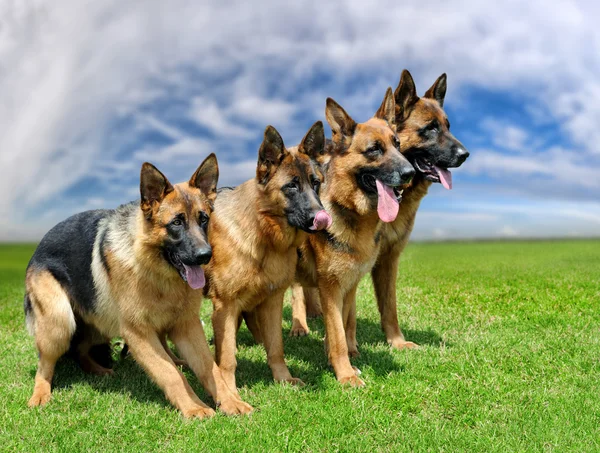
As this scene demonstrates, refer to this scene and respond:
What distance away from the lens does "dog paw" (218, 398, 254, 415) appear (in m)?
5.44

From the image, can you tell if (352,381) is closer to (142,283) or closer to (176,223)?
→ (142,283)

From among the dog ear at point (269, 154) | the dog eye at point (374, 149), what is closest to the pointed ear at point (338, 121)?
the dog eye at point (374, 149)

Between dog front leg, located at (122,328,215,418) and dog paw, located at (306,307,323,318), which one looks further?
dog paw, located at (306,307,323,318)

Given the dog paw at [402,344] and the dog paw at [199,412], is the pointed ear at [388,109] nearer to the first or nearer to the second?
the dog paw at [402,344]

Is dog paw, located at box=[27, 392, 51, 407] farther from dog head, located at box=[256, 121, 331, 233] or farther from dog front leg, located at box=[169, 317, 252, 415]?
dog head, located at box=[256, 121, 331, 233]

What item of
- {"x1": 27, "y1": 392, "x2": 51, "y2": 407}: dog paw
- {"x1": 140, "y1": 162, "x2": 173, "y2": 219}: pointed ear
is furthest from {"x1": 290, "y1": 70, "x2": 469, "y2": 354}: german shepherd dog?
{"x1": 27, "y1": 392, "x2": 51, "y2": 407}: dog paw

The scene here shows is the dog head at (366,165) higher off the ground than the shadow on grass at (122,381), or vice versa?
the dog head at (366,165)

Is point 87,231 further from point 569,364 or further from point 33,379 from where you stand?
point 569,364

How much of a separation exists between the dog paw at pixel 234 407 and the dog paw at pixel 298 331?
326 centimetres

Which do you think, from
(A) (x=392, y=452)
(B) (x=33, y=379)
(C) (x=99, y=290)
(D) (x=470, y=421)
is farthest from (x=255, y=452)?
(B) (x=33, y=379)

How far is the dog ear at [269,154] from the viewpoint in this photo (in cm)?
561

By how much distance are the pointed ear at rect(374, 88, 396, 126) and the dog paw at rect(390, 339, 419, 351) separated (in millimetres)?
3377

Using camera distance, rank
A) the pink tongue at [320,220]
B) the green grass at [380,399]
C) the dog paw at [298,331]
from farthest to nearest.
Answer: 1. the dog paw at [298,331]
2. the pink tongue at [320,220]
3. the green grass at [380,399]

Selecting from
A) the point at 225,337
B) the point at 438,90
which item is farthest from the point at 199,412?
the point at 438,90
